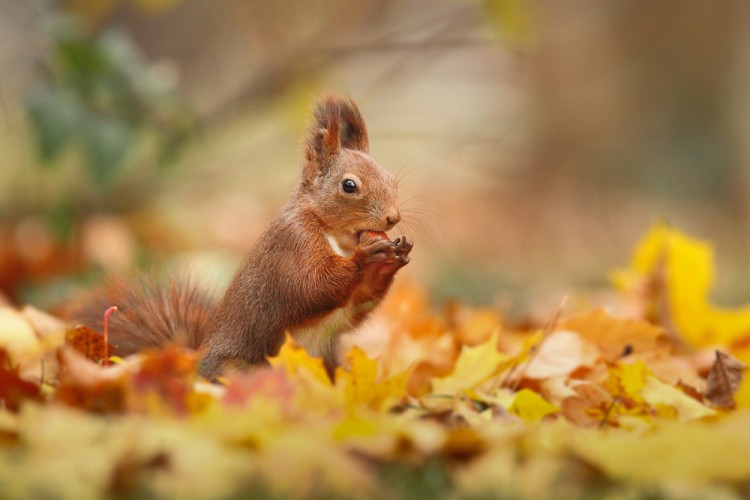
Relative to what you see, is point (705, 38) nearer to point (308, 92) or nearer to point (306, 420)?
point (308, 92)

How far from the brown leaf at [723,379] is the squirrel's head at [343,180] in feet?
1.81

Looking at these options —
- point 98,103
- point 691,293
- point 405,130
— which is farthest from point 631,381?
point 405,130

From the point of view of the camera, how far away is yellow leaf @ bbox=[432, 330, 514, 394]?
136 centimetres

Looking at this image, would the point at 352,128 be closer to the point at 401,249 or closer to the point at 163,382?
the point at 401,249

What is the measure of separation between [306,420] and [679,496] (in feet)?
1.26

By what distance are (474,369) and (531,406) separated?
0.71ft

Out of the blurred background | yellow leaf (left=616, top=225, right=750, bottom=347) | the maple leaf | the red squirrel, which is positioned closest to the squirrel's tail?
the red squirrel

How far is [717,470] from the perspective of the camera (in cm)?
87

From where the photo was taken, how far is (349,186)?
136 cm

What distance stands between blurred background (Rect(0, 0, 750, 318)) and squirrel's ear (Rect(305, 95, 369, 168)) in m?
0.06

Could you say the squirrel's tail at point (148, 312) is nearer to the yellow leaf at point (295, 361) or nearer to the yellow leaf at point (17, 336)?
the yellow leaf at point (17, 336)

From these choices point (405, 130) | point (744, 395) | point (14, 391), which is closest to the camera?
point (14, 391)

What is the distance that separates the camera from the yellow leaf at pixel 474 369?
4.46 ft

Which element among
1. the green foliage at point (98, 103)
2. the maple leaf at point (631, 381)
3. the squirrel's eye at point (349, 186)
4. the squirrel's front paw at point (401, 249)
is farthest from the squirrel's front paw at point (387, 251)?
the green foliage at point (98, 103)
